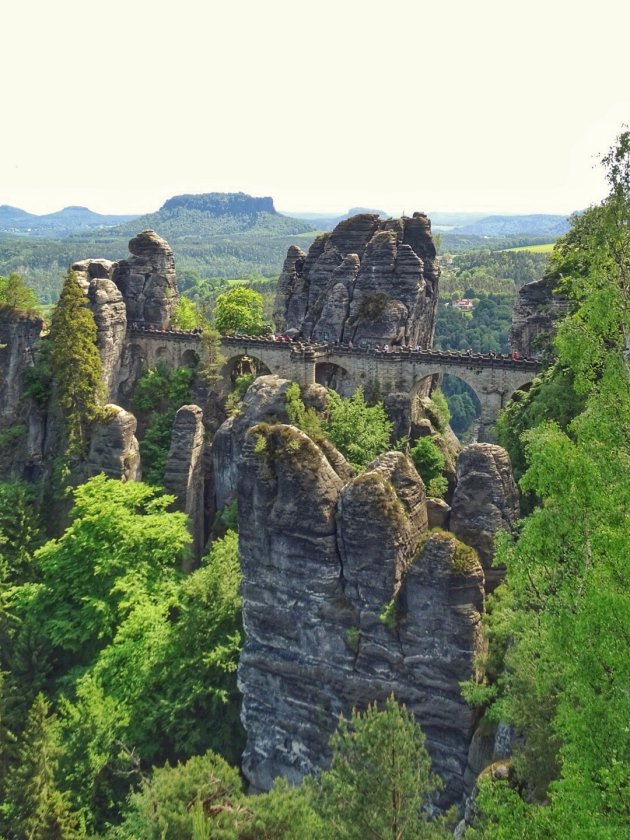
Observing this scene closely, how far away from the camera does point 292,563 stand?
74.0 feet

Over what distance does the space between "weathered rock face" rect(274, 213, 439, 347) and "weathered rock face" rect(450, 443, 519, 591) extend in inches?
996

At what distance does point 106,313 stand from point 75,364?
21.0 ft

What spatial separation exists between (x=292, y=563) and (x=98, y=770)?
1164 cm

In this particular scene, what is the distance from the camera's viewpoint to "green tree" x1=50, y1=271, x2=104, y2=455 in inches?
1711

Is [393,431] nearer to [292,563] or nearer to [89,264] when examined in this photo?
[292,563]

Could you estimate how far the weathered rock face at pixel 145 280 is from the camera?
55625 millimetres

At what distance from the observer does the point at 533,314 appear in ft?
149

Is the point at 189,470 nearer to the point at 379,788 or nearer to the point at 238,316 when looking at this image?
the point at 238,316

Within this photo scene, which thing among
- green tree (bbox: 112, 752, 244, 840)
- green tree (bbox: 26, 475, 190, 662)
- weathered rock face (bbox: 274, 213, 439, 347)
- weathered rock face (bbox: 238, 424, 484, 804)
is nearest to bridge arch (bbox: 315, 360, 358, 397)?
weathered rock face (bbox: 274, 213, 439, 347)

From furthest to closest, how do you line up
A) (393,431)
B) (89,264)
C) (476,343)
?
1. (476,343)
2. (89,264)
3. (393,431)

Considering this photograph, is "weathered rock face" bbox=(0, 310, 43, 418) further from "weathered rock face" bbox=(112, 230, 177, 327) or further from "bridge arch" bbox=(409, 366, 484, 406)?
"bridge arch" bbox=(409, 366, 484, 406)

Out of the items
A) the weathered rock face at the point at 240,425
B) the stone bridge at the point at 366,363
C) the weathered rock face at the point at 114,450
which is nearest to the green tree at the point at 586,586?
the weathered rock face at the point at 240,425

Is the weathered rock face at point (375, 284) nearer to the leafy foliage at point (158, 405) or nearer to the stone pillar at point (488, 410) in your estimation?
the stone pillar at point (488, 410)

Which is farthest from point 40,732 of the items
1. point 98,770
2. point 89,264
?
point 89,264
